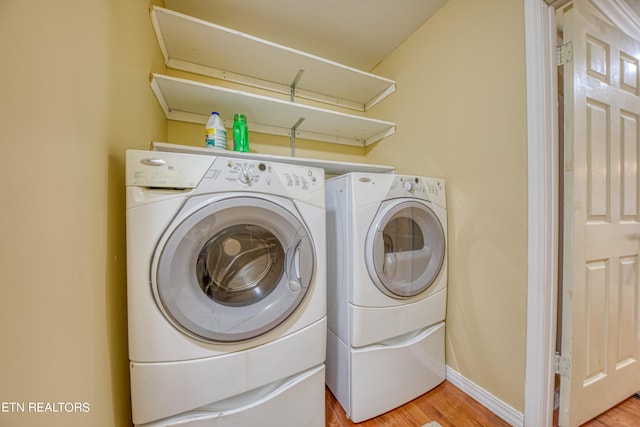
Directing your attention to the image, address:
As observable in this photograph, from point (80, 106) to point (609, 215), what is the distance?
2.08m

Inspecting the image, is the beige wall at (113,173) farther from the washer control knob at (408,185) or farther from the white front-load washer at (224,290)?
the washer control knob at (408,185)

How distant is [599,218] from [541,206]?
375mm

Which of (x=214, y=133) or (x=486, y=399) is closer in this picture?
(x=486, y=399)

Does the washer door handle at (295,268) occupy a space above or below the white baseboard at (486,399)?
above

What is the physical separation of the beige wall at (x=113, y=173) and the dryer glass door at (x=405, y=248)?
0.15 meters

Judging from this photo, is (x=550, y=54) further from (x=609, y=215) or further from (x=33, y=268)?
(x=33, y=268)

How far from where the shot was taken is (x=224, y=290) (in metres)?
0.84

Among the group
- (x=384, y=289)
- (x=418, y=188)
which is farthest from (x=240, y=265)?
(x=418, y=188)

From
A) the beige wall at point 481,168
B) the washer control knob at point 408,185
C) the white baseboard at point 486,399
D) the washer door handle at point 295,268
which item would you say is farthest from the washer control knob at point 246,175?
the white baseboard at point 486,399

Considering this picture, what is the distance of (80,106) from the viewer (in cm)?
59

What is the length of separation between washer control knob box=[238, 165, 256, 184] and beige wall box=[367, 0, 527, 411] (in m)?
1.14

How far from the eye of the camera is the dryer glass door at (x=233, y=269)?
72cm

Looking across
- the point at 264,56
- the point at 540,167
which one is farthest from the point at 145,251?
the point at 540,167
